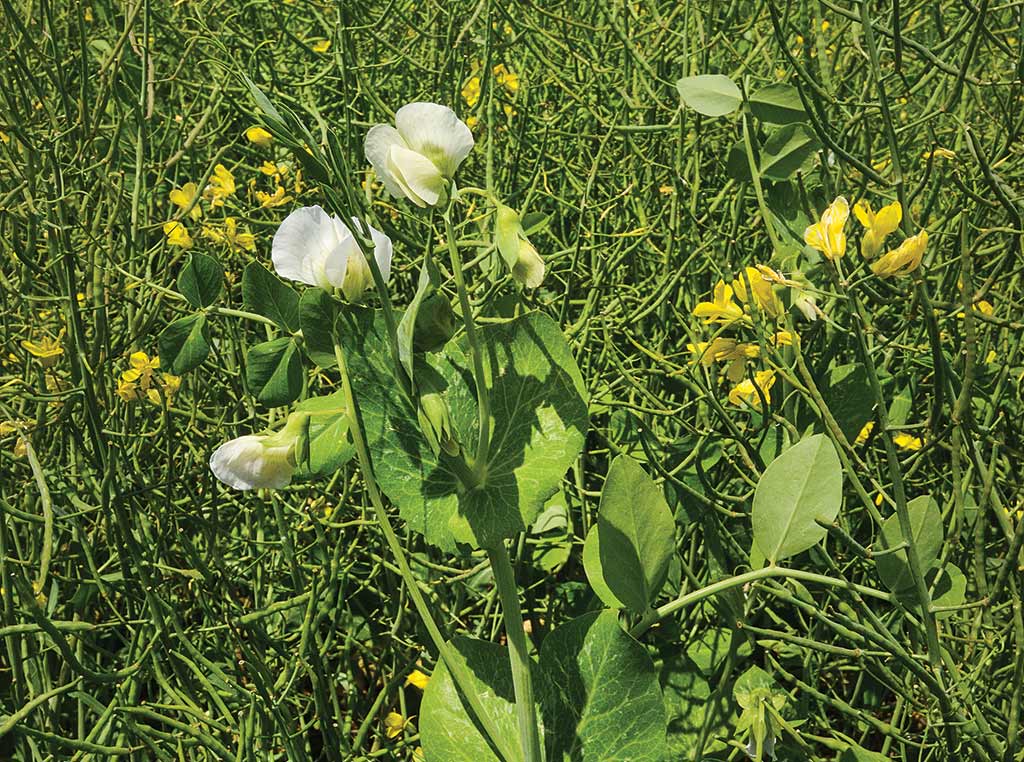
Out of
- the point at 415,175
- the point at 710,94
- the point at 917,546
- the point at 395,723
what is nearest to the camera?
the point at 415,175

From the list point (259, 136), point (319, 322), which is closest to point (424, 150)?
point (319, 322)

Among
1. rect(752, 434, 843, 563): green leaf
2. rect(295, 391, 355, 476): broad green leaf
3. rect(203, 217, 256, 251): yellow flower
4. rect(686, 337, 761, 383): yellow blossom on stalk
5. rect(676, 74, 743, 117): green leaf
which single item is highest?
rect(203, 217, 256, 251): yellow flower

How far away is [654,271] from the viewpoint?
3.25ft

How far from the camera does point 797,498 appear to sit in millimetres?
520

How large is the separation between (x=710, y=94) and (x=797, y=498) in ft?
1.00

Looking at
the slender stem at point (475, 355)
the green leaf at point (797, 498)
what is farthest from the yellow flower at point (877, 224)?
the slender stem at point (475, 355)

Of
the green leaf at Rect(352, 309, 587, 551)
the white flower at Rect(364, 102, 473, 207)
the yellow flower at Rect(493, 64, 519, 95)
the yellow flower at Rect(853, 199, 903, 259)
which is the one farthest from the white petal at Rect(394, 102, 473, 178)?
the yellow flower at Rect(493, 64, 519, 95)

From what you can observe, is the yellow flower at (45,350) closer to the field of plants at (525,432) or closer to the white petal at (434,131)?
the field of plants at (525,432)

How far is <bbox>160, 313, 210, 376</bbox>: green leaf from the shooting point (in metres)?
0.66

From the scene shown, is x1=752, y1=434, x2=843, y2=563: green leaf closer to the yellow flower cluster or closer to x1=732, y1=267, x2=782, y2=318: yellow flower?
x1=732, y1=267, x2=782, y2=318: yellow flower

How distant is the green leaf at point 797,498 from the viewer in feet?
1.68

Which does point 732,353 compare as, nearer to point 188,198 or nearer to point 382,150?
point 382,150

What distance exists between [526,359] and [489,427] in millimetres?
46

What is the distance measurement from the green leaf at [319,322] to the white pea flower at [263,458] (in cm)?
7
